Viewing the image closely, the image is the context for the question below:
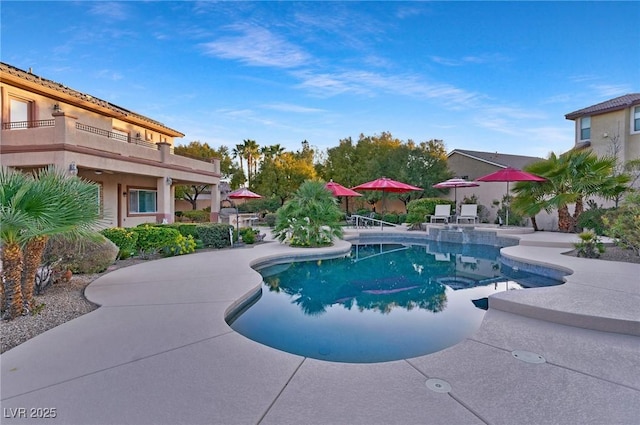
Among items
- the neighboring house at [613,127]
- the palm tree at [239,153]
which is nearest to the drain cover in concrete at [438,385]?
the neighboring house at [613,127]

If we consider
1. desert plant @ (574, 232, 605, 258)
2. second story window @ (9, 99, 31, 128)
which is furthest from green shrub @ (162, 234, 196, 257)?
desert plant @ (574, 232, 605, 258)

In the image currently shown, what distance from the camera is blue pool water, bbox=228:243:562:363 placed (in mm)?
4488

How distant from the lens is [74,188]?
4574 mm

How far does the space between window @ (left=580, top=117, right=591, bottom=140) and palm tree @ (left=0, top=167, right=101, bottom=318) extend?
23.8 m

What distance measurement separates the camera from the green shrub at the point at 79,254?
5.63 meters

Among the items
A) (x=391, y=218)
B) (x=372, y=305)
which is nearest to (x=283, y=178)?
(x=391, y=218)

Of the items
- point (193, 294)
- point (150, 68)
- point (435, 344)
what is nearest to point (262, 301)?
point (193, 294)

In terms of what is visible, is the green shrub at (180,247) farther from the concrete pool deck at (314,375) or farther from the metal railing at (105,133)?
the metal railing at (105,133)

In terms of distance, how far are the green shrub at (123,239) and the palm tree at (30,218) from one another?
4539 millimetres

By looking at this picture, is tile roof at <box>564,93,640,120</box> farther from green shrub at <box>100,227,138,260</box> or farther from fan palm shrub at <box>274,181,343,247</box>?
green shrub at <box>100,227,138,260</box>

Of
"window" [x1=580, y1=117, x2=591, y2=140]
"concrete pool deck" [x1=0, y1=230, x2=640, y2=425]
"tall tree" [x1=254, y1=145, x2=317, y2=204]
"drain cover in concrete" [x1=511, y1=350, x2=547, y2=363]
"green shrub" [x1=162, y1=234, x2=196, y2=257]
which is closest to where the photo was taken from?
"concrete pool deck" [x1=0, y1=230, x2=640, y2=425]

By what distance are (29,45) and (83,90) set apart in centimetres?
394

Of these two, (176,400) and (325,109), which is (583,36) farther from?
(176,400)

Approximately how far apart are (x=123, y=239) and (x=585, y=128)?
23.5 m
